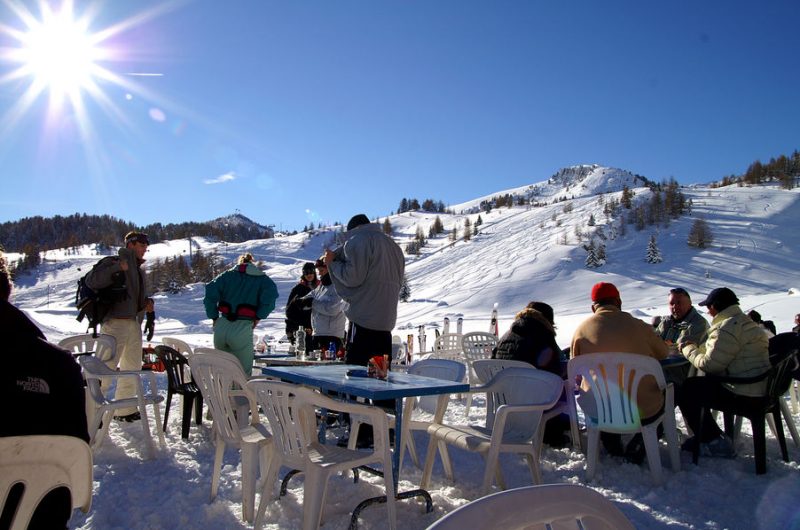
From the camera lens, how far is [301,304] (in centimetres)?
688

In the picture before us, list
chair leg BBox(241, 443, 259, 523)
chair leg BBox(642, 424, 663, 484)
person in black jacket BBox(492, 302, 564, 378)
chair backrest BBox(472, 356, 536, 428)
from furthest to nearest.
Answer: person in black jacket BBox(492, 302, 564, 378) < chair backrest BBox(472, 356, 536, 428) < chair leg BBox(642, 424, 663, 484) < chair leg BBox(241, 443, 259, 523)

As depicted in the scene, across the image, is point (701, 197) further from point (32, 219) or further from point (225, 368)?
point (32, 219)

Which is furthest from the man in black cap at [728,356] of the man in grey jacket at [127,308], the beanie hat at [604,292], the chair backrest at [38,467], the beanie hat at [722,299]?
the man in grey jacket at [127,308]

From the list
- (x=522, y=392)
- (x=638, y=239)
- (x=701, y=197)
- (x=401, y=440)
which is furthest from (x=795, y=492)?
(x=701, y=197)

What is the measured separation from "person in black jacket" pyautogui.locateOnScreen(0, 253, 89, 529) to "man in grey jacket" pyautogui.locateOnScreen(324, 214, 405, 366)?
263 centimetres

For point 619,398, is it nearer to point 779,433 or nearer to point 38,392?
point 779,433

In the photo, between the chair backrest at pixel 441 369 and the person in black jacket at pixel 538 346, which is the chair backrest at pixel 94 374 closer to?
the chair backrest at pixel 441 369

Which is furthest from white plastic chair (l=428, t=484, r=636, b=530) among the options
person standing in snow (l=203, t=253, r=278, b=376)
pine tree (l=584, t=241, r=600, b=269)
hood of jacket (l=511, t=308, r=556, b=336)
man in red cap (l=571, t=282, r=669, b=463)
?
pine tree (l=584, t=241, r=600, b=269)

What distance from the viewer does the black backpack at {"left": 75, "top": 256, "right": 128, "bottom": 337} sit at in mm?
4867

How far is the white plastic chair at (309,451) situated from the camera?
93.4 inches

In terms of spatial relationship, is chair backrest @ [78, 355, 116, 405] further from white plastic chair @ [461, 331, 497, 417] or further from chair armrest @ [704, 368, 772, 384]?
chair armrest @ [704, 368, 772, 384]

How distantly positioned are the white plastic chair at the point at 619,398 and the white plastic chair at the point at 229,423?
2077mm

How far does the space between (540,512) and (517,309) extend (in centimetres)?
2248

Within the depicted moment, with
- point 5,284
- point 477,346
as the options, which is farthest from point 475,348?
point 5,284
